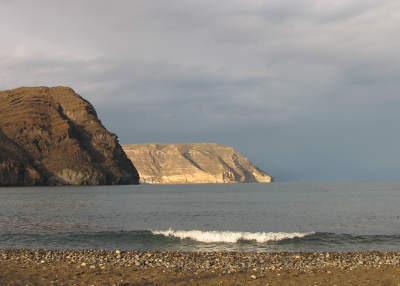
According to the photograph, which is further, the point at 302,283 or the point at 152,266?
the point at 152,266

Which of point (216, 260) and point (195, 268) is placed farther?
point (216, 260)

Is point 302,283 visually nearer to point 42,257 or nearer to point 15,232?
point 42,257

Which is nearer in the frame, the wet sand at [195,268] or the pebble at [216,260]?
the wet sand at [195,268]

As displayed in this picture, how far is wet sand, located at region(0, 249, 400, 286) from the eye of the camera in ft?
62.0

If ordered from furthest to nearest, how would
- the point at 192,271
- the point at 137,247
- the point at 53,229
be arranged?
the point at 53,229
the point at 137,247
the point at 192,271

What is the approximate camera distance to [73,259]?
25156 mm

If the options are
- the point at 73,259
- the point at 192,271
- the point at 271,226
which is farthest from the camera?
the point at 271,226

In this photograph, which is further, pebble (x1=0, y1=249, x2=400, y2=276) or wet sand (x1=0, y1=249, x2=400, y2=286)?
pebble (x1=0, y1=249, x2=400, y2=276)

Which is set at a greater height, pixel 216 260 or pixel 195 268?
pixel 195 268

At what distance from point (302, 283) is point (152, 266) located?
29.0ft

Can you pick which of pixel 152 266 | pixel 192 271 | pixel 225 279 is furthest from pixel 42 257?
pixel 225 279

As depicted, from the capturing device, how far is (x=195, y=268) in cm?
2200

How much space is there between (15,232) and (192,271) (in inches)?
1124

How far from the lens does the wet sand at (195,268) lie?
1889cm
